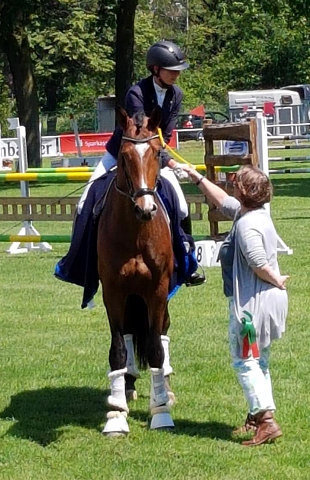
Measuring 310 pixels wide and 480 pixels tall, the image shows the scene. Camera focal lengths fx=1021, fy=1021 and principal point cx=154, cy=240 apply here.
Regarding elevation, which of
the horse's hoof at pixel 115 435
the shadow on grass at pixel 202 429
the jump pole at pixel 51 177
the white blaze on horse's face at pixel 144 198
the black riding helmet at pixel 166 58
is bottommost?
the shadow on grass at pixel 202 429

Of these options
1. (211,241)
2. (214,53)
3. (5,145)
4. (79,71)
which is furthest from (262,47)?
(211,241)

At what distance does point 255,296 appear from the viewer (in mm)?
6129

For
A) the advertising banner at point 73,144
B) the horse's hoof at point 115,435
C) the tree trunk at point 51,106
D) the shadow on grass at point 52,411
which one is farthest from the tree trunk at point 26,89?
the tree trunk at point 51,106

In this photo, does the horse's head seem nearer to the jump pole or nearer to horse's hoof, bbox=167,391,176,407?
horse's hoof, bbox=167,391,176,407

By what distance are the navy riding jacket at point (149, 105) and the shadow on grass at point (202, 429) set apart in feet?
5.67

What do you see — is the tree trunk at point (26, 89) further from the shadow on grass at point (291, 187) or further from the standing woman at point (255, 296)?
the standing woman at point (255, 296)

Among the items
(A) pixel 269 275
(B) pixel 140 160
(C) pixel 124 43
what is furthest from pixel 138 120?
(C) pixel 124 43

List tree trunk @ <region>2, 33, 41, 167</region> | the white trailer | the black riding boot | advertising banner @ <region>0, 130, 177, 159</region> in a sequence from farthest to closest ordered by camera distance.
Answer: the white trailer < advertising banner @ <region>0, 130, 177, 159</region> < tree trunk @ <region>2, 33, 41, 167</region> < the black riding boot

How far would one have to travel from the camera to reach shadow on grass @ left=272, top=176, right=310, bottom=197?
2409 centimetres

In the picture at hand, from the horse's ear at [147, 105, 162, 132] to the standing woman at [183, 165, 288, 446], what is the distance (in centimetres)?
63

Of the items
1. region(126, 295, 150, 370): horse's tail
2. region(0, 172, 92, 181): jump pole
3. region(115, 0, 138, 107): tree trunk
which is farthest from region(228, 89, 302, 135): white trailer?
region(126, 295, 150, 370): horse's tail

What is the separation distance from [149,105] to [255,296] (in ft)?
5.32

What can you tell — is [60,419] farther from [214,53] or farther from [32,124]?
[214,53]

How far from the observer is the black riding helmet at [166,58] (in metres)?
6.82
